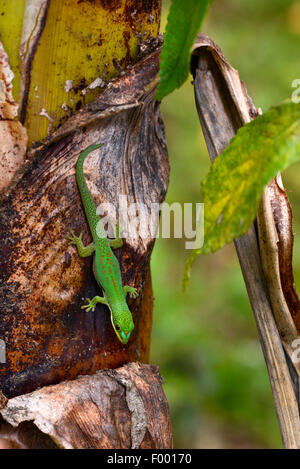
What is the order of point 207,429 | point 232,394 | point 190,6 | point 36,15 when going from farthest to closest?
point 207,429 → point 232,394 → point 36,15 → point 190,6

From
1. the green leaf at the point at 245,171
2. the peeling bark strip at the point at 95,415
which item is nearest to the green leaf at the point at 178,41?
the green leaf at the point at 245,171

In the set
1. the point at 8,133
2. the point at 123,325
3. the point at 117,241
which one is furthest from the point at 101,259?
the point at 8,133

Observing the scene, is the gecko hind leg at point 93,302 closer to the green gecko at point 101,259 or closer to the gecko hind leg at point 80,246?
the green gecko at point 101,259

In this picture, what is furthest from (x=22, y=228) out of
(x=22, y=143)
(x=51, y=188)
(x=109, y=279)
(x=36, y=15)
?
(x=36, y=15)

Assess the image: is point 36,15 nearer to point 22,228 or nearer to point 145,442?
point 22,228

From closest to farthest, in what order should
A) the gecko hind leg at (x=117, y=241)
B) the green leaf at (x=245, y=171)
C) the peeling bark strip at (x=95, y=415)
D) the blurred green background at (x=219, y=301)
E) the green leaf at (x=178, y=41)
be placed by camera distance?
the green leaf at (x=245, y=171) < the green leaf at (x=178, y=41) < the peeling bark strip at (x=95, y=415) < the gecko hind leg at (x=117, y=241) < the blurred green background at (x=219, y=301)

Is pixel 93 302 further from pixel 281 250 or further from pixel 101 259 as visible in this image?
pixel 281 250
